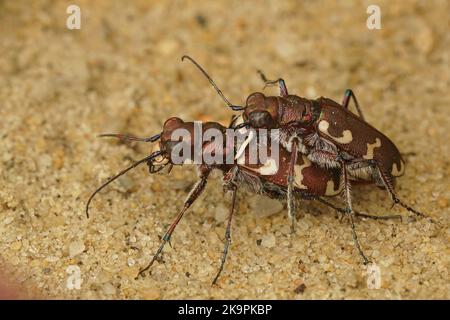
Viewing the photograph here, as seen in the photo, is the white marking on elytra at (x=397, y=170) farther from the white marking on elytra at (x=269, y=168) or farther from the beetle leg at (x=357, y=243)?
the white marking on elytra at (x=269, y=168)

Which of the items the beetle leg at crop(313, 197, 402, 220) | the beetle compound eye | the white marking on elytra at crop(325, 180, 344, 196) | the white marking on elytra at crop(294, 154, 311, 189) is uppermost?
the beetle compound eye

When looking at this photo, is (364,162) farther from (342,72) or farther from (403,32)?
(403,32)

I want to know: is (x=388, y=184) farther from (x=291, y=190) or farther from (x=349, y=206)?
(x=291, y=190)

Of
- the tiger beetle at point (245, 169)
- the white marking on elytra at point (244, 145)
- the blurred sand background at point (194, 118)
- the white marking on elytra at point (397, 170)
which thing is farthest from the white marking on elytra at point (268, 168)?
the white marking on elytra at point (397, 170)

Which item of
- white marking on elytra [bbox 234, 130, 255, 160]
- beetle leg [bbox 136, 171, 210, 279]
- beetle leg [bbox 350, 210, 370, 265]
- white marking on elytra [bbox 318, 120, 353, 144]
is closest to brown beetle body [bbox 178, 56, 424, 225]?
white marking on elytra [bbox 318, 120, 353, 144]

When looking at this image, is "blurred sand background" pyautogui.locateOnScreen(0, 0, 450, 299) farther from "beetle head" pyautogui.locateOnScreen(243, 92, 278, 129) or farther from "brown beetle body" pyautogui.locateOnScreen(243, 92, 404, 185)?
"beetle head" pyautogui.locateOnScreen(243, 92, 278, 129)

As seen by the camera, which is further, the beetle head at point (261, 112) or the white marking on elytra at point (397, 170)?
the white marking on elytra at point (397, 170)
